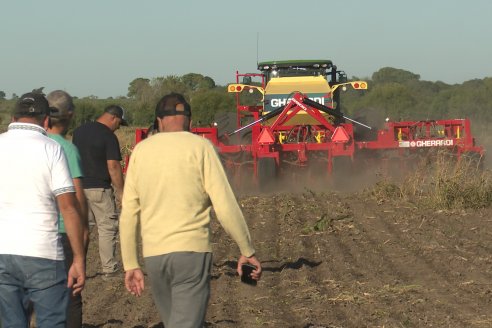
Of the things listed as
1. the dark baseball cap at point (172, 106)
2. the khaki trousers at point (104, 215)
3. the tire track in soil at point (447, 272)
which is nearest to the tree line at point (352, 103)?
the tire track in soil at point (447, 272)

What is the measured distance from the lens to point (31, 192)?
16.1ft

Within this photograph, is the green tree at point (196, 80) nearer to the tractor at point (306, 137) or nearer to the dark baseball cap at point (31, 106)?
the tractor at point (306, 137)

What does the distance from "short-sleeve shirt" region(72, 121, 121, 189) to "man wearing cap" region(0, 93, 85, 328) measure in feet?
13.7

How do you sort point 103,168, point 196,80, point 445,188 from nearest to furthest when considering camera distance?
point 103,168 < point 445,188 < point 196,80

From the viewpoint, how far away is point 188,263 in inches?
196

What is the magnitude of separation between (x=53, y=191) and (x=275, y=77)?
16.4 meters

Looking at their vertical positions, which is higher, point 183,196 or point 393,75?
point 393,75

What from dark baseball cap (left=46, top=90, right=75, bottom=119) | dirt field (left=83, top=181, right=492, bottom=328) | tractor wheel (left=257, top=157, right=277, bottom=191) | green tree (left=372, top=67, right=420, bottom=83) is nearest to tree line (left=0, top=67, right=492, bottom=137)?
tractor wheel (left=257, top=157, right=277, bottom=191)

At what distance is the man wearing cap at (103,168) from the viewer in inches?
364

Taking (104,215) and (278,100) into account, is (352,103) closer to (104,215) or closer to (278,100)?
(278,100)

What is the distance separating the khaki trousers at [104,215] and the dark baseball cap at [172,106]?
4194 mm

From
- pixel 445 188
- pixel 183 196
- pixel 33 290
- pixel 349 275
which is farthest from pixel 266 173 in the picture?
pixel 33 290

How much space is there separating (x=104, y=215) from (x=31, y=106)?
4.57m

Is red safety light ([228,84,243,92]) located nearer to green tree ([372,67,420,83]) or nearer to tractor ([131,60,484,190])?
tractor ([131,60,484,190])
